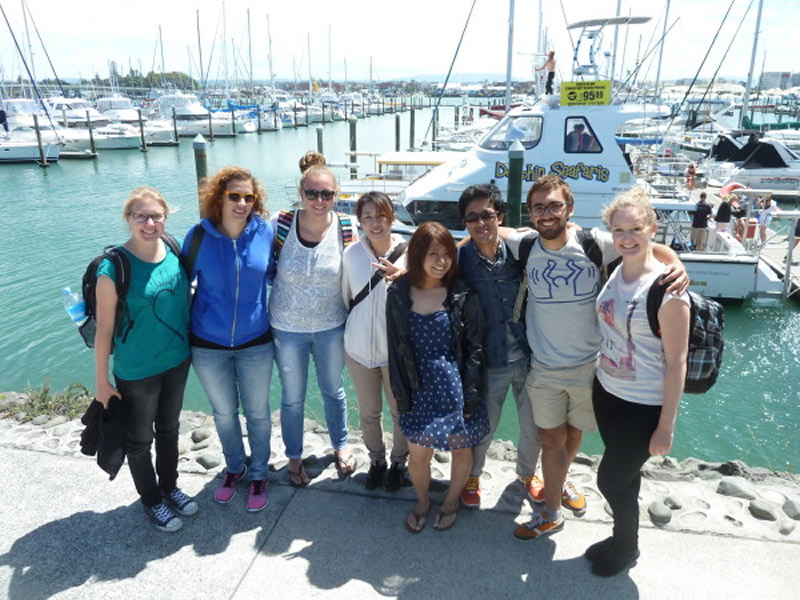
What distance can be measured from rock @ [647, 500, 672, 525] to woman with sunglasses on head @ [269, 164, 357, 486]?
76.2 inches

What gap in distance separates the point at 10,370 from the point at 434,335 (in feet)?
27.7

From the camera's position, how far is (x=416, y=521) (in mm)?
3152

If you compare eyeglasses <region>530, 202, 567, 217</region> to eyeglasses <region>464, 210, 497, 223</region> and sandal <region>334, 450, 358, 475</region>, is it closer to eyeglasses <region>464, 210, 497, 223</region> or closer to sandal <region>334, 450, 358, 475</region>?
eyeglasses <region>464, 210, 497, 223</region>

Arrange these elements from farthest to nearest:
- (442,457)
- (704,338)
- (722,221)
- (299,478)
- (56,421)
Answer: (722,221), (56,421), (442,457), (299,478), (704,338)

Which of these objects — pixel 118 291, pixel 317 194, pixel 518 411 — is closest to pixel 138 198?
pixel 118 291

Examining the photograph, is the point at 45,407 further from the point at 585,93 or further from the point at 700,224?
the point at 700,224

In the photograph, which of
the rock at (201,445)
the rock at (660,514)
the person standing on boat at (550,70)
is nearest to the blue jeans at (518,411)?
the rock at (660,514)

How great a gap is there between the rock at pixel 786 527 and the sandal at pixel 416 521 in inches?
74.0

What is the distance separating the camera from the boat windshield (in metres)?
11.0

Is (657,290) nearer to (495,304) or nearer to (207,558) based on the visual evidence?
(495,304)

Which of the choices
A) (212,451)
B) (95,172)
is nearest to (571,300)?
(212,451)

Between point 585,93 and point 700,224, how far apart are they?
10.7 ft

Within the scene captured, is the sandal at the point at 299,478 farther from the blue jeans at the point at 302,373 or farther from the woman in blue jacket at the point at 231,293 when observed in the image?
the woman in blue jacket at the point at 231,293

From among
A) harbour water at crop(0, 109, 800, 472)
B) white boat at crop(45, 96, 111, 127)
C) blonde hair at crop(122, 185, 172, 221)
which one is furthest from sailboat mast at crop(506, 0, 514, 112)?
white boat at crop(45, 96, 111, 127)
